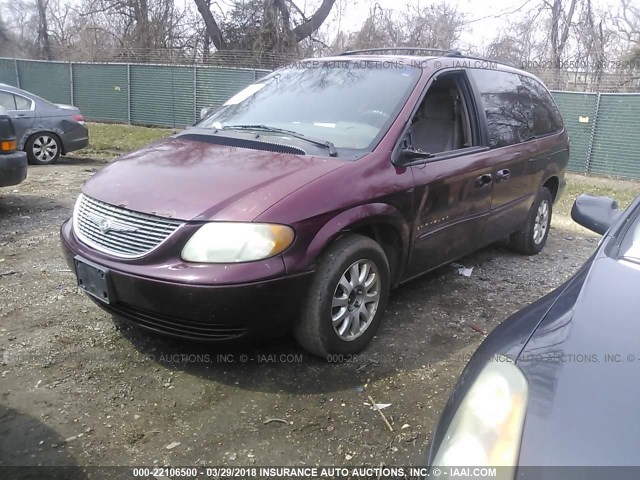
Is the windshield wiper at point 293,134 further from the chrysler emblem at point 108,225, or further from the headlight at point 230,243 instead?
the chrysler emblem at point 108,225

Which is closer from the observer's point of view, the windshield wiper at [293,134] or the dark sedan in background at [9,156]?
the windshield wiper at [293,134]

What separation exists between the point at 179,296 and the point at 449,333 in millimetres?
1914

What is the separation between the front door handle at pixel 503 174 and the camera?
14.1ft

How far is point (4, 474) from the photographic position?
7.48 ft

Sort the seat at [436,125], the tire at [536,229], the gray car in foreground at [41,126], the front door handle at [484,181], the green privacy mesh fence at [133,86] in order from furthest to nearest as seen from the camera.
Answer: the green privacy mesh fence at [133,86], the gray car in foreground at [41,126], the tire at [536,229], the front door handle at [484,181], the seat at [436,125]

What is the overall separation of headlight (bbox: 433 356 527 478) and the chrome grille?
163 cm

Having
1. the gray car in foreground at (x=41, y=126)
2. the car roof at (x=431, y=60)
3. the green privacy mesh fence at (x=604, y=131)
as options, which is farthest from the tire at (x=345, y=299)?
the green privacy mesh fence at (x=604, y=131)

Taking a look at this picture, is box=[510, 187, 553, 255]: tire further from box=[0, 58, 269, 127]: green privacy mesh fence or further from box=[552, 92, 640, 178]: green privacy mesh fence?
box=[0, 58, 269, 127]: green privacy mesh fence

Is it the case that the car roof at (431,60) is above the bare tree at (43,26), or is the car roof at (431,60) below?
below

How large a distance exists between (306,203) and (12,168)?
4.46 m

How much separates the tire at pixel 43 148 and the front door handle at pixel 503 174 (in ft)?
27.3

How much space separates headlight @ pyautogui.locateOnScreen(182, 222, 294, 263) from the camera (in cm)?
263

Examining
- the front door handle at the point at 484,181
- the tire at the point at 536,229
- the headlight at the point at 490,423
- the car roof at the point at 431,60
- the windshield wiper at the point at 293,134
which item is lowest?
the tire at the point at 536,229

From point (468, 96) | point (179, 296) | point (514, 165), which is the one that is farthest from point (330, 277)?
point (514, 165)
